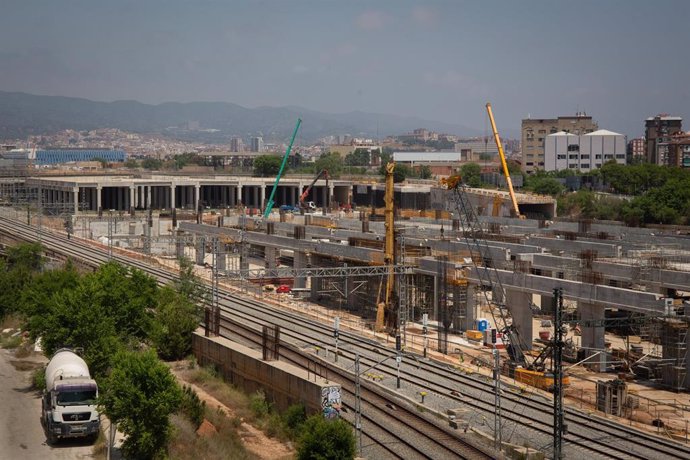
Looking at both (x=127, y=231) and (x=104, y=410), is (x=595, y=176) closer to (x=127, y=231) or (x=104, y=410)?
(x=127, y=231)

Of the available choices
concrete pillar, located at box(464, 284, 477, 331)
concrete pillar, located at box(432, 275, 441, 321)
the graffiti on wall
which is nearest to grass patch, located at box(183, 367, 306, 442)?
the graffiti on wall

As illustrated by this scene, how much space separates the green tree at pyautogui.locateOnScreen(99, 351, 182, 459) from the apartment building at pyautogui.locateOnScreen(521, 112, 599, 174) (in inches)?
4154

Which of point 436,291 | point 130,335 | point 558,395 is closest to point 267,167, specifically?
point 436,291

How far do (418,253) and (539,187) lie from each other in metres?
50.5

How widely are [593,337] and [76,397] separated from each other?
1380cm

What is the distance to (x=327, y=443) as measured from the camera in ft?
47.6

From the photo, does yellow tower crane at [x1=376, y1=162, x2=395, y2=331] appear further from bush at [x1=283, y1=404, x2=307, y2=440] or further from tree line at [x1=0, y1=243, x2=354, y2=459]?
bush at [x1=283, y1=404, x2=307, y2=440]

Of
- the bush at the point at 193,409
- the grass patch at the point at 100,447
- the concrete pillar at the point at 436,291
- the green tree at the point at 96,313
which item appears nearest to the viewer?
the grass patch at the point at 100,447

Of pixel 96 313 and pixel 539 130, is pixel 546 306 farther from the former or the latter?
pixel 539 130

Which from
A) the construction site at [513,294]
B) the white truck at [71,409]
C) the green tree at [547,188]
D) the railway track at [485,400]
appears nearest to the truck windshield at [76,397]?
the white truck at [71,409]

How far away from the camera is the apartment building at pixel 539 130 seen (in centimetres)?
11906

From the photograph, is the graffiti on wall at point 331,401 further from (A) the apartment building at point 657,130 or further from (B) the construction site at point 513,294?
(A) the apartment building at point 657,130

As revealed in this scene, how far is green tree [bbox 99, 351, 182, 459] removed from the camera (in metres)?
16.3

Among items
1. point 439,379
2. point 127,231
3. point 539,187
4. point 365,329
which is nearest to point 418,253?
point 365,329
